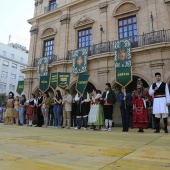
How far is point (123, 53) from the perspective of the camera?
1124 centimetres

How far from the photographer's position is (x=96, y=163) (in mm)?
1188

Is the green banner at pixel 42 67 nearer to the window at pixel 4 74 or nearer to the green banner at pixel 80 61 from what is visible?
the green banner at pixel 80 61

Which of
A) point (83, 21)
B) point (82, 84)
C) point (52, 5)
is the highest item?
point (52, 5)

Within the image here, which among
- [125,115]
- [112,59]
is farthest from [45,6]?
[125,115]

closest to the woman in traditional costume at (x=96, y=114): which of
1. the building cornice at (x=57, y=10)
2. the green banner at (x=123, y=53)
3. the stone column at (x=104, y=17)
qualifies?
the green banner at (x=123, y=53)

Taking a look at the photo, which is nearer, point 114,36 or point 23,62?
point 114,36

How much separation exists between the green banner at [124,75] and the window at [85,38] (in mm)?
4469

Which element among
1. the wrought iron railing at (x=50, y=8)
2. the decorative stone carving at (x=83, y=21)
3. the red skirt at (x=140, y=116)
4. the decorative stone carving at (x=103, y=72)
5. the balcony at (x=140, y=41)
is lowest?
the red skirt at (x=140, y=116)

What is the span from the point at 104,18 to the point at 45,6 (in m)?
7.63

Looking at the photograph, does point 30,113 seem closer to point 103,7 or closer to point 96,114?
point 96,114

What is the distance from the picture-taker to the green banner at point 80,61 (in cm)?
1270

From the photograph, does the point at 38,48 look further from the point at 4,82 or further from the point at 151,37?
the point at 4,82

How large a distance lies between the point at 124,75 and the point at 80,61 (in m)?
3.88

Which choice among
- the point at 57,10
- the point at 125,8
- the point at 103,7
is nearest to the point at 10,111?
the point at 103,7
